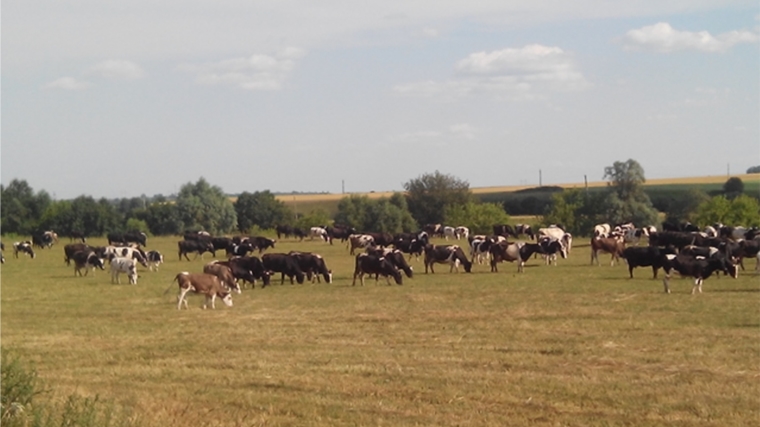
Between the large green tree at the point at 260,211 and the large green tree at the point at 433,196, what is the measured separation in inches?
482

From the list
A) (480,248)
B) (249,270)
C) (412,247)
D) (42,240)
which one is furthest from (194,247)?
(42,240)

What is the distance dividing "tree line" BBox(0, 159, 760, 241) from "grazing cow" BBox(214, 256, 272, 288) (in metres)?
39.8

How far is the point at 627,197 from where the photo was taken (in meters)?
73.5

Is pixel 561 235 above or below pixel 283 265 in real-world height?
above

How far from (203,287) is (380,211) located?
Answer: 59.8 meters

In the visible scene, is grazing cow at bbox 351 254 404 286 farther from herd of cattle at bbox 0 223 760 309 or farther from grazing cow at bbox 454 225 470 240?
grazing cow at bbox 454 225 470 240

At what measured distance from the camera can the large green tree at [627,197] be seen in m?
70.9

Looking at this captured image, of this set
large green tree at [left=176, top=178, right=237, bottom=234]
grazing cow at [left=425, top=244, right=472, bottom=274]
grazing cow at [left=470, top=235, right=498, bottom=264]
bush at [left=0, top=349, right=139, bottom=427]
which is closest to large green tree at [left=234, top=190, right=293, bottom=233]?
large green tree at [left=176, top=178, right=237, bottom=234]

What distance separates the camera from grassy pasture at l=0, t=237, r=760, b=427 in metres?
12.1

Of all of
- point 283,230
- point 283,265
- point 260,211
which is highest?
point 260,211

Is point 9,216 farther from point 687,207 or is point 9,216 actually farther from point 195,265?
point 687,207

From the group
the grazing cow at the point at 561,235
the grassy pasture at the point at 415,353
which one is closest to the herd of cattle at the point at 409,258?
the grazing cow at the point at 561,235

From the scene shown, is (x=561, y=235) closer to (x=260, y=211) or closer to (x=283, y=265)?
(x=283, y=265)

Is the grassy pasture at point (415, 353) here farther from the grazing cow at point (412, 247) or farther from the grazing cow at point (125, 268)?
the grazing cow at point (412, 247)
